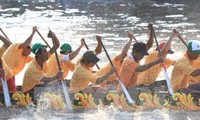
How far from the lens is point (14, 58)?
1061cm

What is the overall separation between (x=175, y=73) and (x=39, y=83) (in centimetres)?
270

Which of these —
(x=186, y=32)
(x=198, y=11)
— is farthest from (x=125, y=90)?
(x=198, y=11)

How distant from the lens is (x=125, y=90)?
368 inches

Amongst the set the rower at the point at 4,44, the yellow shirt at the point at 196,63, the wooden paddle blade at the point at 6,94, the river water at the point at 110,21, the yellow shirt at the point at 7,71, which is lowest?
the river water at the point at 110,21

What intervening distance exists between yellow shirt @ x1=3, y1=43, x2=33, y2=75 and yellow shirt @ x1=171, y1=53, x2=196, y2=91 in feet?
11.0

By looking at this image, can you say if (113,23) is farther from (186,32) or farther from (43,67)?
(43,67)

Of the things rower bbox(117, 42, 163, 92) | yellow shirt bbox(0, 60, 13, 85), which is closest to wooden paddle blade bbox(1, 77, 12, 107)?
yellow shirt bbox(0, 60, 13, 85)

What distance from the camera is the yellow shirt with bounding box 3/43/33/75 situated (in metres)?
10.6

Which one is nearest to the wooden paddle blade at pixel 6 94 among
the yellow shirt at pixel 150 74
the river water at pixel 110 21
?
the yellow shirt at pixel 150 74

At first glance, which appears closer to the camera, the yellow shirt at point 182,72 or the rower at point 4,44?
the yellow shirt at point 182,72

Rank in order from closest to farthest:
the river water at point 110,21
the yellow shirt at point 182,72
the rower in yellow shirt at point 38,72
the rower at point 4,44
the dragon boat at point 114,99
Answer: the yellow shirt at point 182,72 → the dragon boat at point 114,99 → the rower in yellow shirt at point 38,72 → the rower at point 4,44 → the river water at point 110,21

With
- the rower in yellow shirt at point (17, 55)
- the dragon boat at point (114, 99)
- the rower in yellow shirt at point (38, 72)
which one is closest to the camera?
the dragon boat at point (114, 99)

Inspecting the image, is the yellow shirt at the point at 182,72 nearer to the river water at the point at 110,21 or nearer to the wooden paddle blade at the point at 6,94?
the wooden paddle blade at the point at 6,94

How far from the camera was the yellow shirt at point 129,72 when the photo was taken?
9.30m
